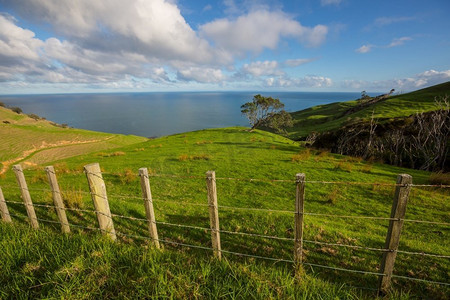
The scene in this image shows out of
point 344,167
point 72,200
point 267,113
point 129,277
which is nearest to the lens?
point 129,277

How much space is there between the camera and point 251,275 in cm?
399

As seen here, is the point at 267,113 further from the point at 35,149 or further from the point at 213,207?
the point at 35,149

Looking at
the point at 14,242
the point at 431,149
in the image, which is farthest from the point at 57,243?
the point at 431,149

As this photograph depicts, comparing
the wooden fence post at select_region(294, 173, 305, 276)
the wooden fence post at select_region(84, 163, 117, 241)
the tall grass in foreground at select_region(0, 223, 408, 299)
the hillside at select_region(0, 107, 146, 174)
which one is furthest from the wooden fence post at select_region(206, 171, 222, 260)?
the hillside at select_region(0, 107, 146, 174)

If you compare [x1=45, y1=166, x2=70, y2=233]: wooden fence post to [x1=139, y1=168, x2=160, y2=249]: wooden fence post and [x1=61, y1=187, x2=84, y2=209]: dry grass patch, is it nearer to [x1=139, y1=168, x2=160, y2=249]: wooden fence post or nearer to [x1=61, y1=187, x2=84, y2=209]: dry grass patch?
[x1=61, y1=187, x2=84, y2=209]: dry grass patch

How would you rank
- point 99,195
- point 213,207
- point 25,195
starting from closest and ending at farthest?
point 213,207 → point 99,195 → point 25,195

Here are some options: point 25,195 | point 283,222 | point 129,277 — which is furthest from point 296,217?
point 25,195

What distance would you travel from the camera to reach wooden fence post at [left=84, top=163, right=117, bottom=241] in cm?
566

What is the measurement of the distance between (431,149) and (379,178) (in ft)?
37.3

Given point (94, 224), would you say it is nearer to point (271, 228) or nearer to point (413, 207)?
point (271, 228)

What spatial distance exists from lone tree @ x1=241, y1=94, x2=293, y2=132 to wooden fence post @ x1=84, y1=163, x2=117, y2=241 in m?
45.8

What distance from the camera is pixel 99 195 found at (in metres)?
5.90

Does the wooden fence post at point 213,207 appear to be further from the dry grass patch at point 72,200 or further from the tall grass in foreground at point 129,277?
the dry grass patch at point 72,200

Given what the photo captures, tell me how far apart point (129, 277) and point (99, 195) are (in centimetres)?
282
